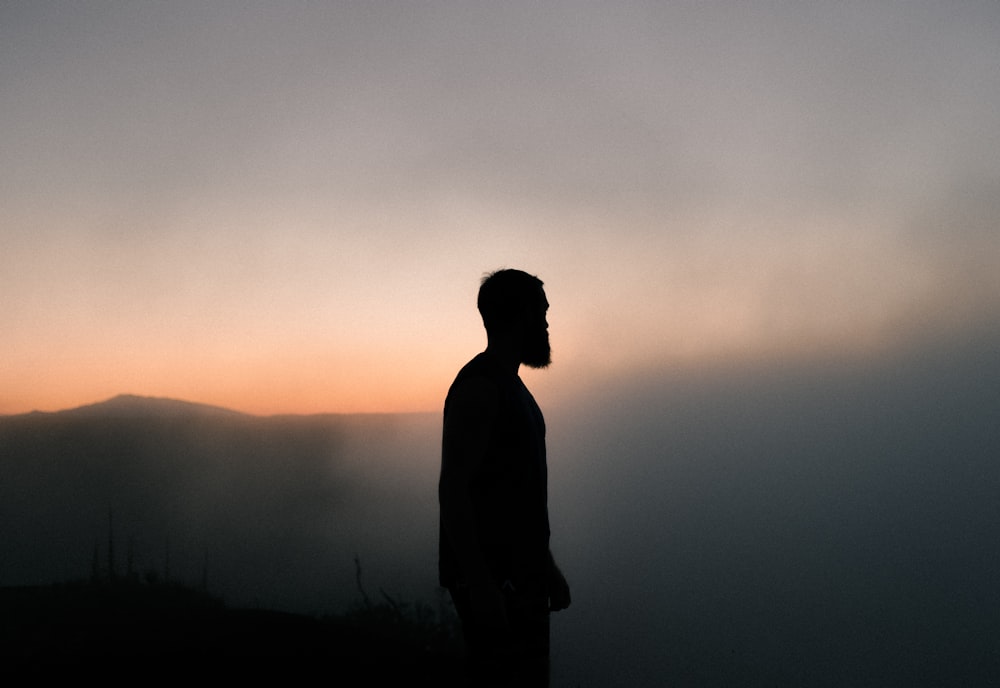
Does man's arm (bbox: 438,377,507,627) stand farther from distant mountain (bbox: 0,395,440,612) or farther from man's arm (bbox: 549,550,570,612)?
distant mountain (bbox: 0,395,440,612)

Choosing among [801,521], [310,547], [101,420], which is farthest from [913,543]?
[101,420]

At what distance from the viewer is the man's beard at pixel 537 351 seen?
289 cm

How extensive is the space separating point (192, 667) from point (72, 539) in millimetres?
95100

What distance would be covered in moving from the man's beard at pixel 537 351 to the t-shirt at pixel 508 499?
32 cm

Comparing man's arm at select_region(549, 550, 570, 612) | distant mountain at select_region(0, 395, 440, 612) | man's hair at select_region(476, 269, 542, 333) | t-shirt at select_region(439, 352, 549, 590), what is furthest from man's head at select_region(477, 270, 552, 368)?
distant mountain at select_region(0, 395, 440, 612)

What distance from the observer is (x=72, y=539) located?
8288 centimetres

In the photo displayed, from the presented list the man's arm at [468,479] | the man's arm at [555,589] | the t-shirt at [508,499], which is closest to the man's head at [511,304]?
the t-shirt at [508,499]

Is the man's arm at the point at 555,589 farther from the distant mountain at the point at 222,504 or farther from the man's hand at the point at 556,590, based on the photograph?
the distant mountain at the point at 222,504

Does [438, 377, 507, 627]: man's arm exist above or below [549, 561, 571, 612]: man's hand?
above

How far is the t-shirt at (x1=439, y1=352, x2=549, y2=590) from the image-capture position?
8.04 ft

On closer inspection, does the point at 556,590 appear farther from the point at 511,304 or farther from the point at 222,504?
the point at 222,504

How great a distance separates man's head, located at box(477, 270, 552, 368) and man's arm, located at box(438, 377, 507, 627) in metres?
0.34

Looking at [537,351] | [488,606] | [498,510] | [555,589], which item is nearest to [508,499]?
[498,510]

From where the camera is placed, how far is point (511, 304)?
2713 mm
